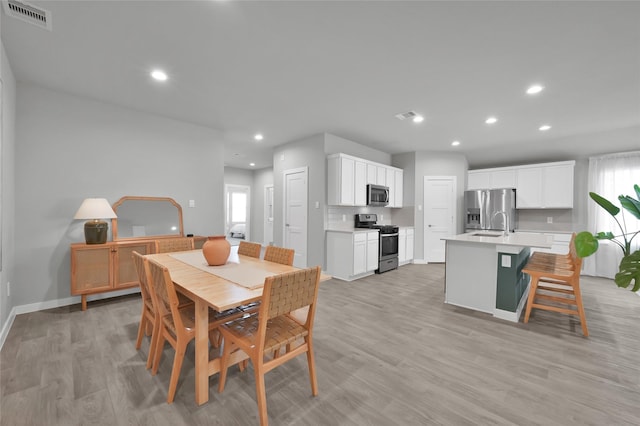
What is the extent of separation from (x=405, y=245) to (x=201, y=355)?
507 cm

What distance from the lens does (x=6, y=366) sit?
2.01 meters

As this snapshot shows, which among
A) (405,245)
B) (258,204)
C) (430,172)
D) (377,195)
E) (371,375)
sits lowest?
(371,375)

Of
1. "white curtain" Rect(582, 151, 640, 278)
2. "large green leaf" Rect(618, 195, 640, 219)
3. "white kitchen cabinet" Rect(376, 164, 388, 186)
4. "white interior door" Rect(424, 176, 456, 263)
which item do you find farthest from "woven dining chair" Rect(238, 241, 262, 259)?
"white curtain" Rect(582, 151, 640, 278)

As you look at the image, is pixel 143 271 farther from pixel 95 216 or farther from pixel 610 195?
pixel 610 195

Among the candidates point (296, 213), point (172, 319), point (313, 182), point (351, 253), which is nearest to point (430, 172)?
point (313, 182)

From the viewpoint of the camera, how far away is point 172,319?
182 centimetres

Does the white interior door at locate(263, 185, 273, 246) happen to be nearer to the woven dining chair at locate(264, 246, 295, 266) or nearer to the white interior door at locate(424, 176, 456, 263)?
the white interior door at locate(424, 176, 456, 263)

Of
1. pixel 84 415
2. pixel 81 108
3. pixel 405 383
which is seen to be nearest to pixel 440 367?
pixel 405 383

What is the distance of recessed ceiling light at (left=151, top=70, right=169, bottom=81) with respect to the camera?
9.12 feet

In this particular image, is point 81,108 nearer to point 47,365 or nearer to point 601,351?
point 47,365

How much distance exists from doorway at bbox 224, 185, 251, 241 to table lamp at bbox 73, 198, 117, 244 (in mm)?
5353

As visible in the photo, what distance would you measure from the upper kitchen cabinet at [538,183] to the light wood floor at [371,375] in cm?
302

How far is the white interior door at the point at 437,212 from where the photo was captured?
6.21m

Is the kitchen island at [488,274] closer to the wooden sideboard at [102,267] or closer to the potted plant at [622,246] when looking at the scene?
the potted plant at [622,246]
